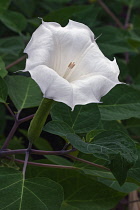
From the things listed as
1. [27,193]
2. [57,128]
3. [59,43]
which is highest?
[59,43]

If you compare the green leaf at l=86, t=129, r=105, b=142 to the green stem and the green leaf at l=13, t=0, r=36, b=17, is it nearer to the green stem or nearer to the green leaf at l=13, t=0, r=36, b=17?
the green stem

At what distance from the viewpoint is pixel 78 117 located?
90cm

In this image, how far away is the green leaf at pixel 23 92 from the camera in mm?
1030

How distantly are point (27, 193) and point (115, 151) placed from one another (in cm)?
18

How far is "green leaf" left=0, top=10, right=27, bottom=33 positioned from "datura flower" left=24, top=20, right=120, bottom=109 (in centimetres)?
53

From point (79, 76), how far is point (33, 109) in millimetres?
501

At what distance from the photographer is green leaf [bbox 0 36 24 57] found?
125cm

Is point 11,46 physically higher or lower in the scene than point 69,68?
lower

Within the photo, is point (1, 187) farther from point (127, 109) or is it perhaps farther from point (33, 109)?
point (33, 109)

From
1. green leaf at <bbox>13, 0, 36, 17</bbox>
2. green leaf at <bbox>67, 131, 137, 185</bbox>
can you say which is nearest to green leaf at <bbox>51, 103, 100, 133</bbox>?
green leaf at <bbox>67, 131, 137, 185</bbox>

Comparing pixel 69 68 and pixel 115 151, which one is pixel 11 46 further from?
pixel 115 151

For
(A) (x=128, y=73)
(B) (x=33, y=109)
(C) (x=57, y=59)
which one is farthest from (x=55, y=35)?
(A) (x=128, y=73)

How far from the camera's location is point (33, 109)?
1.34 m

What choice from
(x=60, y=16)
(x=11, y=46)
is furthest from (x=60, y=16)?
(x=11, y=46)
